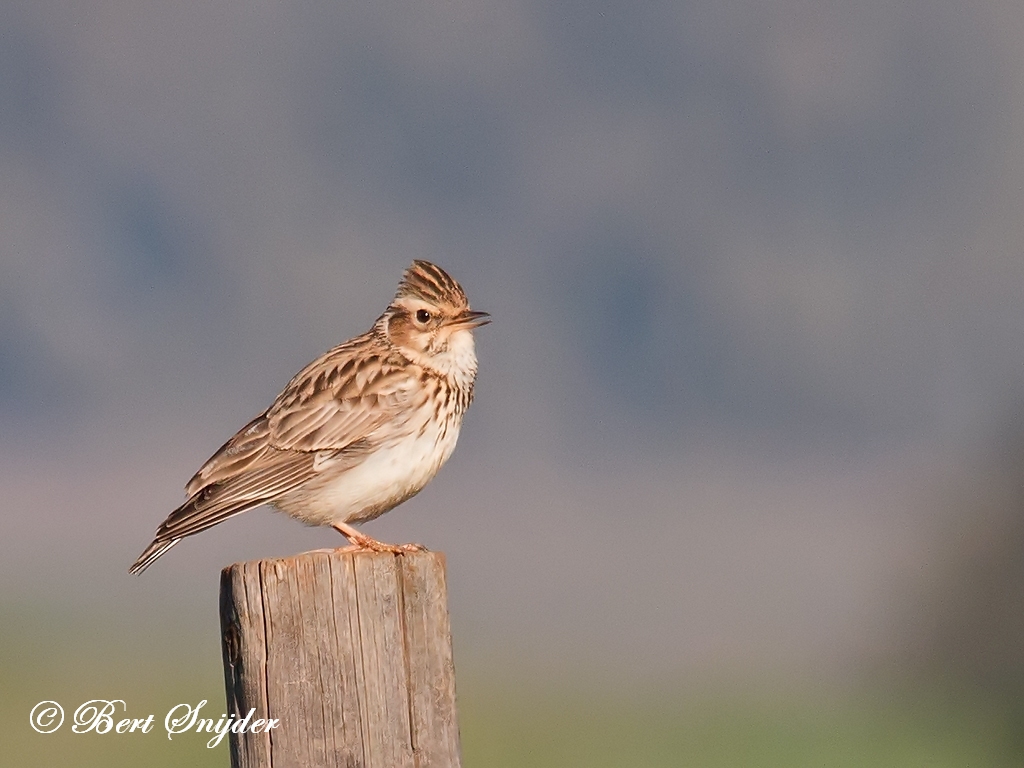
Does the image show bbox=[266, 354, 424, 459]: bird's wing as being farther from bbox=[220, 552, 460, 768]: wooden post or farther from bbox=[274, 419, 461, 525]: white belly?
bbox=[220, 552, 460, 768]: wooden post

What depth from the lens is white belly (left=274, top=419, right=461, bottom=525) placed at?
29.8ft

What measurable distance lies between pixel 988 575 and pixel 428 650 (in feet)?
74.1

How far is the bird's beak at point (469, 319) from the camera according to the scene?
973cm

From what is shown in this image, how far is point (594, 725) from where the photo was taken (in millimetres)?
17844

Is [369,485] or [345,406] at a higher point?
[345,406]

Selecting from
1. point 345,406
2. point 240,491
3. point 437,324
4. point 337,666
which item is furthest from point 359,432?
point 337,666

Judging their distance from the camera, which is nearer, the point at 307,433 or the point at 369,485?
the point at 369,485

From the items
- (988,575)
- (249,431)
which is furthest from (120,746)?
(988,575)

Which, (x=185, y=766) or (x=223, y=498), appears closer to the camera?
(x=223, y=498)

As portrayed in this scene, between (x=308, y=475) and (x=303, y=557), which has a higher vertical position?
(x=308, y=475)

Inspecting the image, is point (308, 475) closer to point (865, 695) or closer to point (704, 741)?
point (704, 741)

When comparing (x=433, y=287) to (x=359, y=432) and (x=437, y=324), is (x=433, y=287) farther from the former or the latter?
(x=359, y=432)

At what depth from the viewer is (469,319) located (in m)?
9.79

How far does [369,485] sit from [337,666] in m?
3.08
